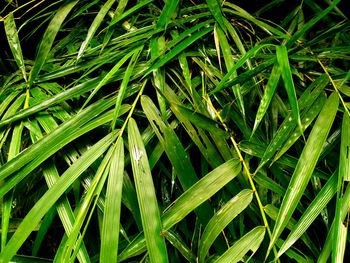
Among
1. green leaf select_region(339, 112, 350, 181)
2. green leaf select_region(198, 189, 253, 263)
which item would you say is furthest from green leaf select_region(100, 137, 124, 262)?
green leaf select_region(339, 112, 350, 181)

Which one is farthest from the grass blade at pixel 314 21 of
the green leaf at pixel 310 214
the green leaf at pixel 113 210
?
the green leaf at pixel 113 210

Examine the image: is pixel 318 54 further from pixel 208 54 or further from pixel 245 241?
pixel 245 241

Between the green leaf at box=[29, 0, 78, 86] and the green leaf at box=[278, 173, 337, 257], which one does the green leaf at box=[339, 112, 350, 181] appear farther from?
the green leaf at box=[29, 0, 78, 86]

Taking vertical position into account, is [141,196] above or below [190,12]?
below

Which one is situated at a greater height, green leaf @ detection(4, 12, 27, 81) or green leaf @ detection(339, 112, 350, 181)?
green leaf @ detection(4, 12, 27, 81)

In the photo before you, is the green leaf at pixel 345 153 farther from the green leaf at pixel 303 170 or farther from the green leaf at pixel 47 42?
the green leaf at pixel 47 42

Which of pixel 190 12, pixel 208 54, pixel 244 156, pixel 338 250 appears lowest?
pixel 338 250

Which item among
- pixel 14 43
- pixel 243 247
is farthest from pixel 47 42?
pixel 243 247

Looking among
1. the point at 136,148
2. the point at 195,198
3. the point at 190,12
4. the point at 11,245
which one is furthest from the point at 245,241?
the point at 190,12
